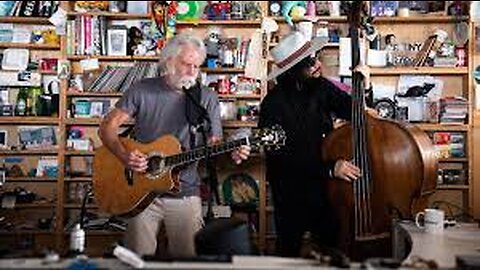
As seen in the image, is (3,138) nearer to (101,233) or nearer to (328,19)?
(101,233)

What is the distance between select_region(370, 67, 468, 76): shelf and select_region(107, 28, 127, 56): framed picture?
1740 mm

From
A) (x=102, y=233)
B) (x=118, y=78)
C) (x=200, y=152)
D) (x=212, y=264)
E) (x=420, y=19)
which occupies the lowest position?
(x=102, y=233)

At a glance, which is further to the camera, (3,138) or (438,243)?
(3,138)

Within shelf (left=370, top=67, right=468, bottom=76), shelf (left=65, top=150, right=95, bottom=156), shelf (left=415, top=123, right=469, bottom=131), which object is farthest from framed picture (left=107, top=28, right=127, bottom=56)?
shelf (left=415, top=123, right=469, bottom=131)

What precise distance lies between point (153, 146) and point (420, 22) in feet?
7.19

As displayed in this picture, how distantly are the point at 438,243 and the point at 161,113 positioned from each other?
57.8 inches

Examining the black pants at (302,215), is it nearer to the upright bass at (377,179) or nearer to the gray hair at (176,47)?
the upright bass at (377,179)

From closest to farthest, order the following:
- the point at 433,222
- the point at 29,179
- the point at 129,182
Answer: the point at 433,222, the point at 129,182, the point at 29,179

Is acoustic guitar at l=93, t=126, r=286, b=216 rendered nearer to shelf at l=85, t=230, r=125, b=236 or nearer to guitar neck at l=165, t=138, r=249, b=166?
guitar neck at l=165, t=138, r=249, b=166

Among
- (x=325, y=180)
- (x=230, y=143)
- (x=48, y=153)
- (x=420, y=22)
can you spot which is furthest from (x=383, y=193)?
A: (x=48, y=153)

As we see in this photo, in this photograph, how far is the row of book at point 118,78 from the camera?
406cm

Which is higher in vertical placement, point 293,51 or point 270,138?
point 293,51

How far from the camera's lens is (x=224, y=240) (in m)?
1.96

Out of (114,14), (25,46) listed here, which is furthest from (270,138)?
(25,46)
